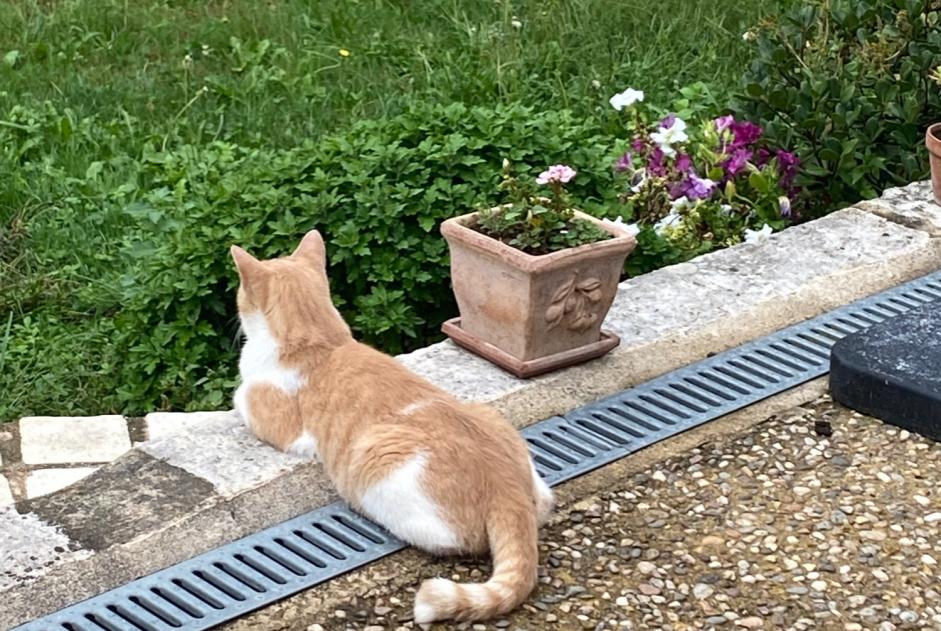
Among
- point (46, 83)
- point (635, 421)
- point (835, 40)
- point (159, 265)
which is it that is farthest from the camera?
point (46, 83)

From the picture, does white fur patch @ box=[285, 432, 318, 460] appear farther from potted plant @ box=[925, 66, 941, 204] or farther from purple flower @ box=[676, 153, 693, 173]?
potted plant @ box=[925, 66, 941, 204]

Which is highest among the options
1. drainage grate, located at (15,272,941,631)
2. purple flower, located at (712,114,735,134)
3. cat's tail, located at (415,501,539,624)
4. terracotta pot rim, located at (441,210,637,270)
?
terracotta pot rim, located at (441,210,637,270)

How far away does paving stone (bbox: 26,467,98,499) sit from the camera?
4.62 meters

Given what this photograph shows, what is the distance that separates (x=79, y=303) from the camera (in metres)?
5.64

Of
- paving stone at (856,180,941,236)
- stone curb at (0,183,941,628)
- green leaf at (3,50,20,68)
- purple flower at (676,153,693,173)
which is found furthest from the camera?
green leaf at (3,50,20,68)

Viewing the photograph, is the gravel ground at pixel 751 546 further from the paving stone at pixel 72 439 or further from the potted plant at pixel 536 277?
the paving stone at pixel 72 439

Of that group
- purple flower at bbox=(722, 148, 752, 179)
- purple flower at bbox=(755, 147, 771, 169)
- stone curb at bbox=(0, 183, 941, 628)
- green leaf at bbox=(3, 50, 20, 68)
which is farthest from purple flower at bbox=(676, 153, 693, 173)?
green leaf at bbox=(3, 50, 20, 68)

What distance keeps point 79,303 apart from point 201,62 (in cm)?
243

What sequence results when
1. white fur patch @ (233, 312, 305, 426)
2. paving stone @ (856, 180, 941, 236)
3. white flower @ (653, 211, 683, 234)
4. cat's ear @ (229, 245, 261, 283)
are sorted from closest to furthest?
white fur patch @ (233, 312, 305, 426), cat's ear @ (229, 245, 261, 283), paving stone @ (856, 180, 941, 236), white flower @ (653, 211, 683, 234)

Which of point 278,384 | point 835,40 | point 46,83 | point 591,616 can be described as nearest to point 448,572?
point 591,616

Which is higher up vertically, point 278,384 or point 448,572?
point 278,384

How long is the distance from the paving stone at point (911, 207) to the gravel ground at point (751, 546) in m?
1.33

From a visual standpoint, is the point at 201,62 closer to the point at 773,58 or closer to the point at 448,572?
the point at 773,58

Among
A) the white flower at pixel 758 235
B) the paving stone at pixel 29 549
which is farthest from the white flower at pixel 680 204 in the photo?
the paving stone at pixel 29 549
